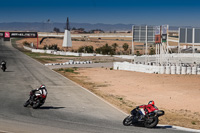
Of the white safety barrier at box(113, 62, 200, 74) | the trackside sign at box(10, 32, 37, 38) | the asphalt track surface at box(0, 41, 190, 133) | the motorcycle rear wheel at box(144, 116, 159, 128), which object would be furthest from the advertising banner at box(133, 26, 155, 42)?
the trackside sign at box(10, 32, 37, 38)

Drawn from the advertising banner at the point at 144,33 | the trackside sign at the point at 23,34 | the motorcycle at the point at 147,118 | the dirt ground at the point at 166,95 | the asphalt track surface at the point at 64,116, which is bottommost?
the dirt ground at the point at 166,95

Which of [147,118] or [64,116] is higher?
[147,118]

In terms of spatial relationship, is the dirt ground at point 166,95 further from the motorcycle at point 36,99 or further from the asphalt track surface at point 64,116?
the motorcycle at point 36,99

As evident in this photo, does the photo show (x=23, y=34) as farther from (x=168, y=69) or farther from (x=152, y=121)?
(x=152, y=121)

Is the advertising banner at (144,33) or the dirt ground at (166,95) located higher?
the advertising banner at (144,33)

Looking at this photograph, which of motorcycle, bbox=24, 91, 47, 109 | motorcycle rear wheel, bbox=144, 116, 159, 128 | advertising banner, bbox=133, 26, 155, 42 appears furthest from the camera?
advertising banner, bbox=133, 26, 155, 42

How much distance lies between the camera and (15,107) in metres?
18.5

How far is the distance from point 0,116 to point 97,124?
4509mm

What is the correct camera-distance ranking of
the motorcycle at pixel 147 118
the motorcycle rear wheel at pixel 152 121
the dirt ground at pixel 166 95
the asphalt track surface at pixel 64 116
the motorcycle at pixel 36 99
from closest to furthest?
the asphalt track surface at pixel 64 116 < the motorcycle at pixel 147 118 < the motorcycle rear wheel at pixel 152 121 < the motorcycle at pixel 36 99 < the dirt ground at pixel 166 95

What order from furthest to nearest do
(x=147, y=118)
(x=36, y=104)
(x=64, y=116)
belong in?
1. (x=36, y=104)
2. (x=64, y=116)
3. (x=147, y=118)

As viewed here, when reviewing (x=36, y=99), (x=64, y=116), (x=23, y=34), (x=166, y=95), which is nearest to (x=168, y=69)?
(x=166, y=95)

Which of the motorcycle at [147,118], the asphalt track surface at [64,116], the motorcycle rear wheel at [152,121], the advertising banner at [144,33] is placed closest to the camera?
the asphalt track surface at [64,116]

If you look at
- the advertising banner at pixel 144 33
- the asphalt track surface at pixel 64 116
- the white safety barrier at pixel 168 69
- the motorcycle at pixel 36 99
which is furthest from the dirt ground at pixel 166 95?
the advertising banner at pixel 144 33

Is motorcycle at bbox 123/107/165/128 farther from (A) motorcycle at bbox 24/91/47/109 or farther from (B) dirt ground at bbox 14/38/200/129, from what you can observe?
(A) motorcycle at bbox 24/91/47/109
